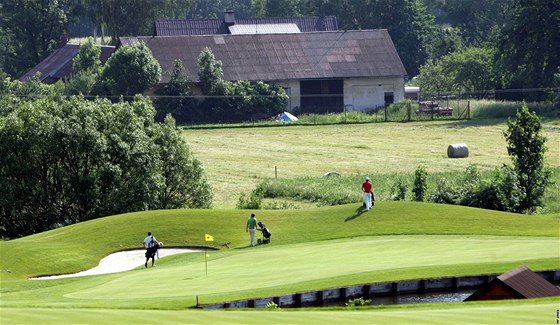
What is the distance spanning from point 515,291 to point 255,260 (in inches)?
460

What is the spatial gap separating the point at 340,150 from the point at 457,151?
35.9ft

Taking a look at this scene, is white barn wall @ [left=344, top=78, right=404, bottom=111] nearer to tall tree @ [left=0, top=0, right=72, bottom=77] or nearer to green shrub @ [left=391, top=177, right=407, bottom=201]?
tall tree @ [left=0, top=0, right=72, bottom=77]

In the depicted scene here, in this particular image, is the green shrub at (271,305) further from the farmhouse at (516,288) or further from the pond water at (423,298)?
the farmhouse at (516,288)

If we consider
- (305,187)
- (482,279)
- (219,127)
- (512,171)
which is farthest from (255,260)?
(219,127)

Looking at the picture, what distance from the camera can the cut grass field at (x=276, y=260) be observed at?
30891mm

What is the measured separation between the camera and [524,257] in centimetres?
4291

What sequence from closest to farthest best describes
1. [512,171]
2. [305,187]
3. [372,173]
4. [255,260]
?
[255,260] < [512,171] < [305,187] < [372,173]

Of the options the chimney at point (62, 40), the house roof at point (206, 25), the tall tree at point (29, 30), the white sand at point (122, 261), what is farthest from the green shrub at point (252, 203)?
the tall tree at point (29, 30)

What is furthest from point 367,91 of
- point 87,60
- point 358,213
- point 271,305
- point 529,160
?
point 271,305

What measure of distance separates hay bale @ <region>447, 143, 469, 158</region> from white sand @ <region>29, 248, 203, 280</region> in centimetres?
4195

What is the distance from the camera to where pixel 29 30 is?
164625 millimetres

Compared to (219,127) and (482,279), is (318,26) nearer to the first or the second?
(219,127)

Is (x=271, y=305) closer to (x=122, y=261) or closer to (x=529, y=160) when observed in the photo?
(x=122, y=261)

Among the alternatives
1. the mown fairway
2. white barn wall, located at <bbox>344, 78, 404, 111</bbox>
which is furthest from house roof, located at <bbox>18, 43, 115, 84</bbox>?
the mown fairway
